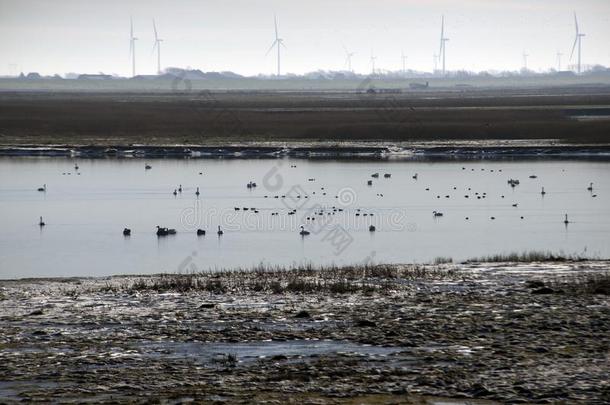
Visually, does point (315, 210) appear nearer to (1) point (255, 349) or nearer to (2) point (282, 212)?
(2) point (282, 212)

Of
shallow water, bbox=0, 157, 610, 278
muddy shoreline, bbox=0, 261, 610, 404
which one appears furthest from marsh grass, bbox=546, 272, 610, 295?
shallow water, bbox=0, 157, 610, 278

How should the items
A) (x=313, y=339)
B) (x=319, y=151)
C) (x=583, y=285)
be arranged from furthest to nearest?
(x=319, y=151)
(x=583, y=285)
(x=313, y=339)

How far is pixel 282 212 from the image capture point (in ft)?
148

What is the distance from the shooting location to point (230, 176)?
6025 centimetres

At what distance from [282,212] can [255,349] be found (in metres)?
28.9

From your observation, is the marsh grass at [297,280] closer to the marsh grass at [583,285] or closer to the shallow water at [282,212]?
the marsh grass at [583,285]

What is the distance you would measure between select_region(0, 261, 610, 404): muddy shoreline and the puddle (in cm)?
3

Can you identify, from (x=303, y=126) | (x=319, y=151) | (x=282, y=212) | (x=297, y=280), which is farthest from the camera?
(x=303, y=126)

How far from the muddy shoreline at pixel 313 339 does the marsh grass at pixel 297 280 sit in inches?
2.6

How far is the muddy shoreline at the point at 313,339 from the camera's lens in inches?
551

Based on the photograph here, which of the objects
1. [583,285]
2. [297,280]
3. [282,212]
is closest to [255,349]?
[297,280]

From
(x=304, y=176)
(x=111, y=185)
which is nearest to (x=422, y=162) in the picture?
(x=304, y=176)

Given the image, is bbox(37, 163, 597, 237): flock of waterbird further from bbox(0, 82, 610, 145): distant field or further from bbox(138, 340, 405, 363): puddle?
bbox(0, 82, 610, 145): distant field

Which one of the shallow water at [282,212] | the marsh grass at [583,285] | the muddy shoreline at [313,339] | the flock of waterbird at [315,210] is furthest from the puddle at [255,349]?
the flock of waterbird at [315,210]
